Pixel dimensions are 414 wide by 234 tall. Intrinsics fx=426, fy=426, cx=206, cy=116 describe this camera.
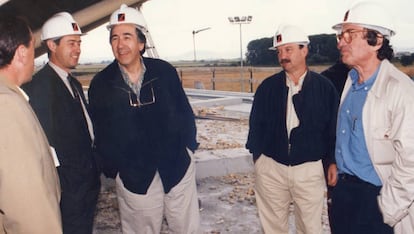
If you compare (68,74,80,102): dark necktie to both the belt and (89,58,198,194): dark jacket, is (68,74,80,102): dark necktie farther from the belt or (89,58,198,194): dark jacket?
the belt

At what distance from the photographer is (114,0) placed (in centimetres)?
596

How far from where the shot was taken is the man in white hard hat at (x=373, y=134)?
81.4 inches

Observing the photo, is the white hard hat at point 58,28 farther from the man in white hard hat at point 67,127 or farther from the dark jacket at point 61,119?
the dark jacket at point 61,119

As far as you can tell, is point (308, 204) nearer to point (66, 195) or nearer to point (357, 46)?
point (357, 46)

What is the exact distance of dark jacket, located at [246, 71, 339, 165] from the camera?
304 centimetres

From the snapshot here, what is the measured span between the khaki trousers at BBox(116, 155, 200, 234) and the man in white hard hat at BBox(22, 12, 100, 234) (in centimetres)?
23

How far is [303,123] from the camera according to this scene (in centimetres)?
304

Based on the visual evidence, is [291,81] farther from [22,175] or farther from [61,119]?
[22,175]

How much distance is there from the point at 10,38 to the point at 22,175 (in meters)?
0.62

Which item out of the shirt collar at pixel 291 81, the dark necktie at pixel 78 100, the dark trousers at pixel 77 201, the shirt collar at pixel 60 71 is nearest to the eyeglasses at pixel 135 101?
the dark necktie at pixel 78 100

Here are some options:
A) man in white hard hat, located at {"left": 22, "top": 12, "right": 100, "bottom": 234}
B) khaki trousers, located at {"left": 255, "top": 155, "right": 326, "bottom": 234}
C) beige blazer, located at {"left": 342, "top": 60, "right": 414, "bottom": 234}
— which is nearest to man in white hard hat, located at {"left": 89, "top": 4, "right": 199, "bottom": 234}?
man in white hard hat, located at {"left": 22, "top": 12, "right": 100, "bottom": 234}

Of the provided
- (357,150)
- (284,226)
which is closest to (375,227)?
(357,150)

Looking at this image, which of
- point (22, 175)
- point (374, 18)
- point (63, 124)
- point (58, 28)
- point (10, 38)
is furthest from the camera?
point (58, 28)

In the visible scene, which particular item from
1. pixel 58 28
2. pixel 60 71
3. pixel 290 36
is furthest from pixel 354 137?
pixel 58 28
